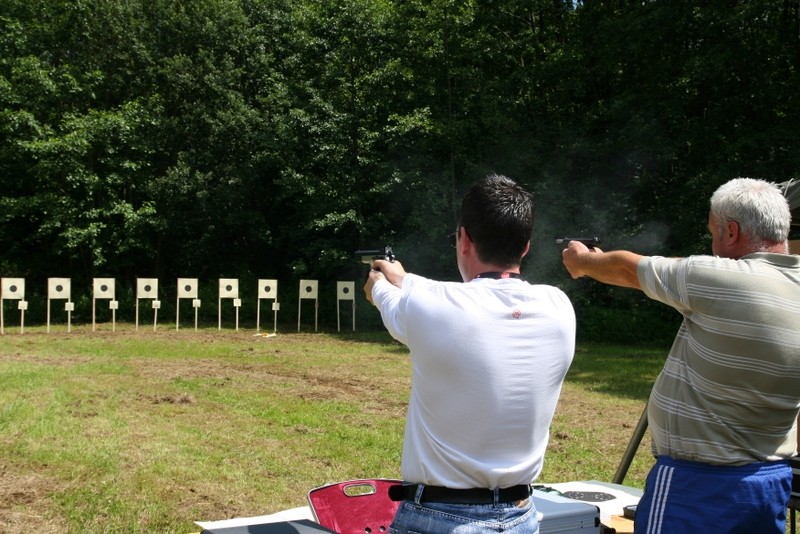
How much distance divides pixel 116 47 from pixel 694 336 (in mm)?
18894

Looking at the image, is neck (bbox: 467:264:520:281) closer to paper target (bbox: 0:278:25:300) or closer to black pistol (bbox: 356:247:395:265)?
black pistol (bbox: 356:247:395:265)

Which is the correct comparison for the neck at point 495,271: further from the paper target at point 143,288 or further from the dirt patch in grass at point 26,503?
the paper target at point 143,288

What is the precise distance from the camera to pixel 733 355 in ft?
6.03

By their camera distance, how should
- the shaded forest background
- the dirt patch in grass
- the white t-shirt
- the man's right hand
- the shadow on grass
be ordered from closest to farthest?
the white t-shirt < the man's right hand < the dirt patch in grass < the shadow on grass < the shaded forest background

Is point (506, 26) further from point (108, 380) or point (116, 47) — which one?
point (108, 380)

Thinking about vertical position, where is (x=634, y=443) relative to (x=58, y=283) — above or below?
below

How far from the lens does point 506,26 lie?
16.8 m

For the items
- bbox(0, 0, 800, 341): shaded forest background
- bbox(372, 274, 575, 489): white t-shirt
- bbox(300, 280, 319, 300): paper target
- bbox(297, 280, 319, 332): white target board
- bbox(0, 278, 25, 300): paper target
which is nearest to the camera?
bbox(372, 274, 575, 489): white t-shirt

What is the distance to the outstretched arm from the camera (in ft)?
6.49

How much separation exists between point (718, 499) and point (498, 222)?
0.92 metres

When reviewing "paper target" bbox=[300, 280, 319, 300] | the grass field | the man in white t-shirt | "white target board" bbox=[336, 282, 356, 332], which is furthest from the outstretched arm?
"paper target" bbox=[300, 280, 319, 300]

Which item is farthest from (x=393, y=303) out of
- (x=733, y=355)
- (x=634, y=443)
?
(x=634, y=443)

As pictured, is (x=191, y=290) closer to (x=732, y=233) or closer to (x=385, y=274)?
(x=385, y=274)

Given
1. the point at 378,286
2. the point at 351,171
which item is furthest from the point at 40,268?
the point at 378,286
